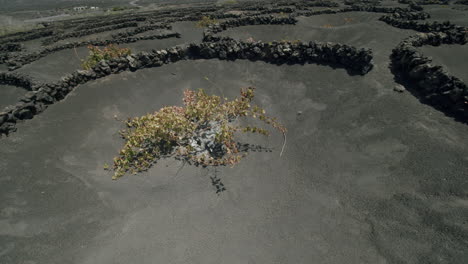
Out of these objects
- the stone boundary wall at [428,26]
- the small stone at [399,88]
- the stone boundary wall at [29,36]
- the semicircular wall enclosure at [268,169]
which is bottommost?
the semicircular wall enclosure at [268,169]

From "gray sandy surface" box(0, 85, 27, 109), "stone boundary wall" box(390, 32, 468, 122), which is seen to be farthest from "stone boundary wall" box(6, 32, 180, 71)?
"stone boundary wall" box(390, 32, 468, 122)

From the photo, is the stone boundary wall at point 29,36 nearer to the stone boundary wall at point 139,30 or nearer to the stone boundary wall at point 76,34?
the stone boundary wall at point 76,34

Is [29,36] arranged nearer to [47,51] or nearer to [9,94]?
[47,51]

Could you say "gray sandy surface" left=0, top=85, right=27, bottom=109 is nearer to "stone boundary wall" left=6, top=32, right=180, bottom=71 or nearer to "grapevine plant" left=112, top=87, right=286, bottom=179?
"stone boundary wall" left=6, top=32, right=180, bottom=71

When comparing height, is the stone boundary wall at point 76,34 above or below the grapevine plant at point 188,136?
above

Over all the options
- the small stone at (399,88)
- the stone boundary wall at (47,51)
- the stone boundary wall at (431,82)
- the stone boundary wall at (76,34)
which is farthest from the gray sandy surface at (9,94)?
the stone boundary wall at (431,82)

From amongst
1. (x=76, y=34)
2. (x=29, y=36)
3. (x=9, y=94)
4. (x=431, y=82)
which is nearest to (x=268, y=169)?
(x=431, y=82)
